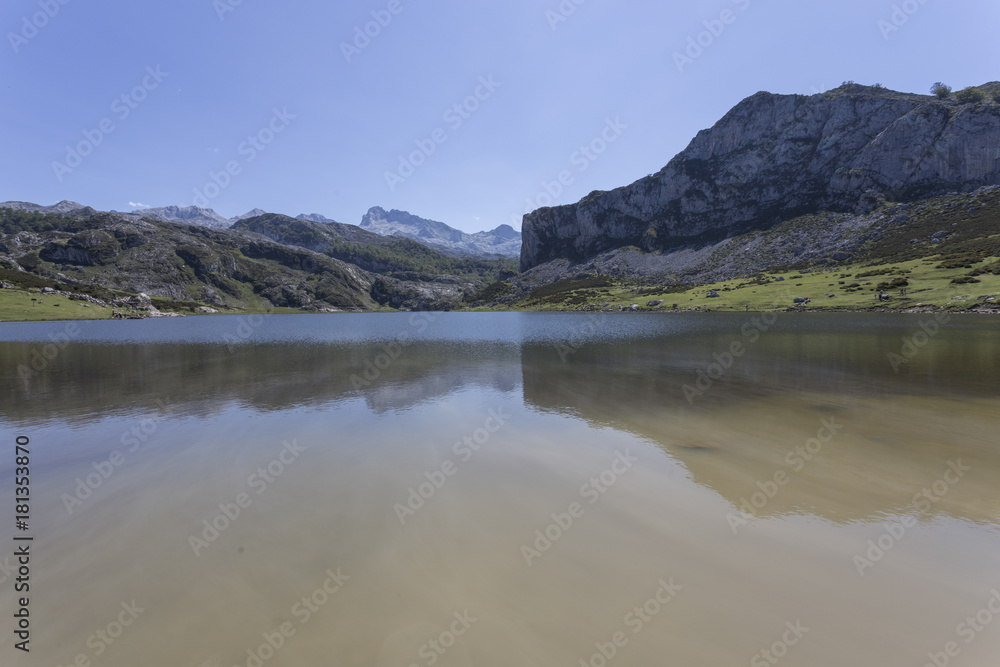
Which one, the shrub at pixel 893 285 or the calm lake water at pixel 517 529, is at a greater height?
the shrub at pixel 893 285

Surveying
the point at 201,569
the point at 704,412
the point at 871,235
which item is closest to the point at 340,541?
the point at 201,569

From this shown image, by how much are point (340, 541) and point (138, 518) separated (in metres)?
6.43

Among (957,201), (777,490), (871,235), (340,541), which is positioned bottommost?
(777,490)

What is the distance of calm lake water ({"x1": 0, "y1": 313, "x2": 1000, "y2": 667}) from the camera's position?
6773 millimetres

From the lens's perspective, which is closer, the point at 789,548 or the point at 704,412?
the point at 789,548

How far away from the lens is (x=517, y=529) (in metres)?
10.4

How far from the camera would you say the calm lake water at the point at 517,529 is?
6773 mm

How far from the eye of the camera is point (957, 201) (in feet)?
547

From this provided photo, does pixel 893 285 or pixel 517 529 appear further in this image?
pixel 893 285

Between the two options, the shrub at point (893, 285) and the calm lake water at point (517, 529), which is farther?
the shrub at point (893, 285)

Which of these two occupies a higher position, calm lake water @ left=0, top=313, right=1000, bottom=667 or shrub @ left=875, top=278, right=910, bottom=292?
shrub @ left=875, top=278, right=910, bottom=292

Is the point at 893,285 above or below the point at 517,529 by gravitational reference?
above

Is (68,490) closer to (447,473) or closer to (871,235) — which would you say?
(447,473)

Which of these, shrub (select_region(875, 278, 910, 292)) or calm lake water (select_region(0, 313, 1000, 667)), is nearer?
calm lake water (select_region(0, 313, 1000, 667))
